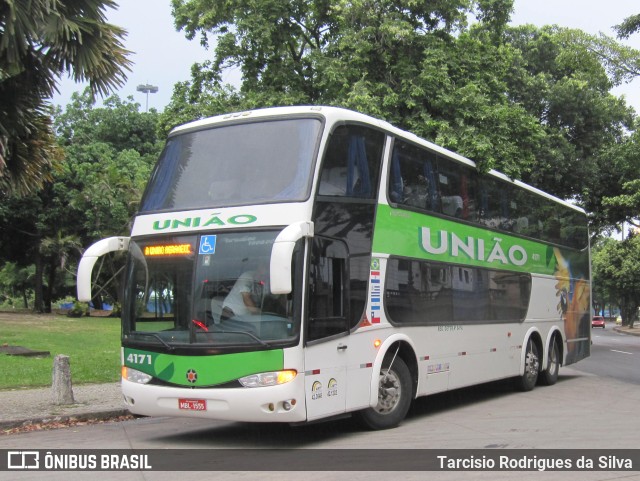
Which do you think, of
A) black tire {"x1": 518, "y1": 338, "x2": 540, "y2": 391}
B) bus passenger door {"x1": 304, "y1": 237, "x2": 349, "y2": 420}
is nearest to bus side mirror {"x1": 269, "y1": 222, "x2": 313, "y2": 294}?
bus passenger door {"x1": 304, "y1": 237, "x2": 349, "y2": 420}

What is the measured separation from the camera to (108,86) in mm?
11641

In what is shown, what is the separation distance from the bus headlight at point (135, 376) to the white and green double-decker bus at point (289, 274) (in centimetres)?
2

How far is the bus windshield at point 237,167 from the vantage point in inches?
→ 311

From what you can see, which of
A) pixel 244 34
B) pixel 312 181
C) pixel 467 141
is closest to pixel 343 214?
pixel 312 181

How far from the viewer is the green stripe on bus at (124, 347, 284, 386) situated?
7316mm

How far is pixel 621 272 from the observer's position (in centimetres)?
6266

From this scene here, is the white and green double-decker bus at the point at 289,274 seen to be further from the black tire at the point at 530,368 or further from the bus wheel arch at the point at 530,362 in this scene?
the black tire at the point at 530,368

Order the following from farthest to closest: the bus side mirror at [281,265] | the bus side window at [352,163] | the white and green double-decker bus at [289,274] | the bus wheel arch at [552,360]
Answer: the bus wheel arch at [552,360]
the bus side window at [352,163]
the white and green double-decker bus at [289,274]
the bus side mirror at [281,265]

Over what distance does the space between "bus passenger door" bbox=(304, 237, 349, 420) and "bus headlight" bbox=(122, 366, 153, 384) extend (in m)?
2.00

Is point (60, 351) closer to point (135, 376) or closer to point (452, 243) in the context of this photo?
point (135, 376)

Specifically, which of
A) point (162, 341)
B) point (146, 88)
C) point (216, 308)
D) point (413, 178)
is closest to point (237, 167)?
point (216, 308)

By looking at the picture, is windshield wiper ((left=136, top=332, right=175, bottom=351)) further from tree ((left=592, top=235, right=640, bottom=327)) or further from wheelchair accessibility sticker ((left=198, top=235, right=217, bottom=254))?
tree ((left=592, top=235, right=640, bottom=327))

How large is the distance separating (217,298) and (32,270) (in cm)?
4999

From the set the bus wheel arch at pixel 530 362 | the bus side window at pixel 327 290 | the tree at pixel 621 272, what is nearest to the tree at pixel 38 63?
the bus side window at pixel 327 290
